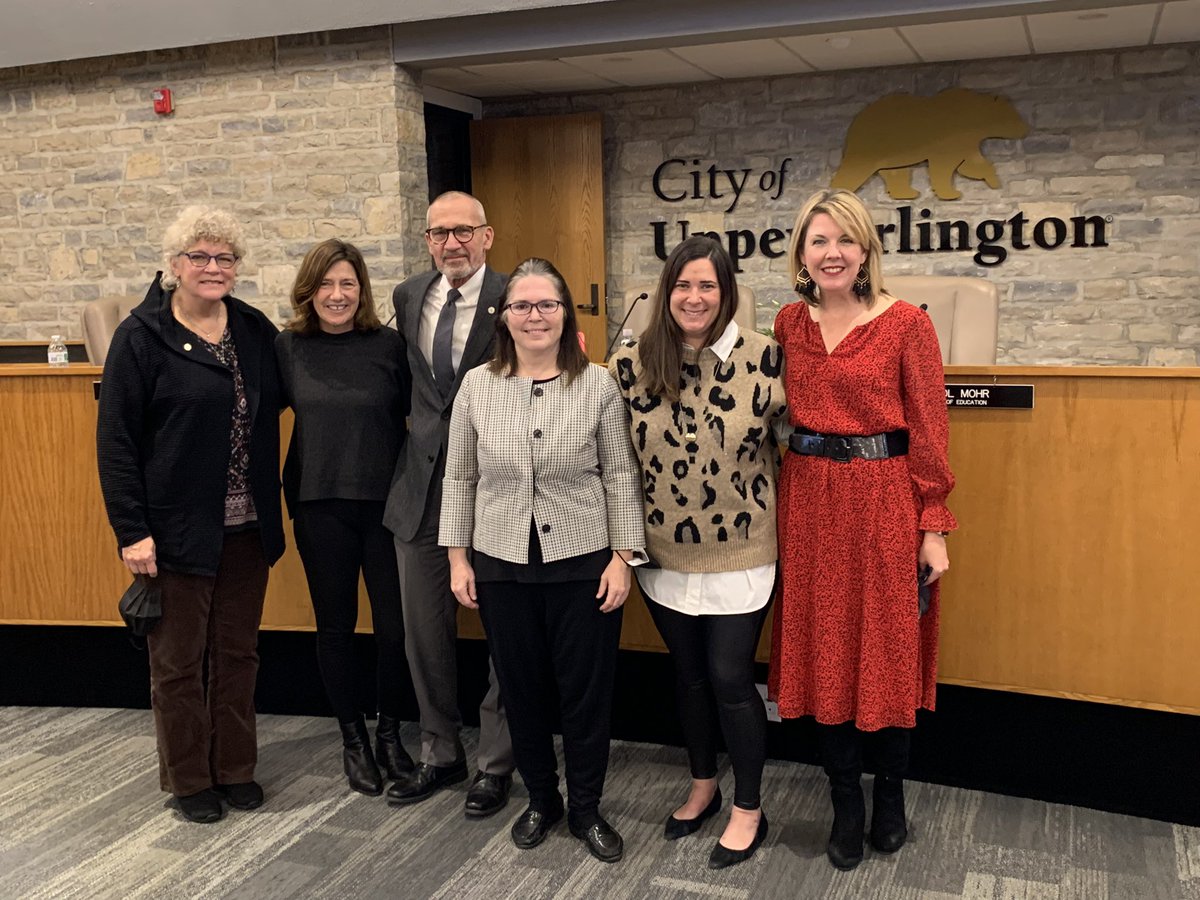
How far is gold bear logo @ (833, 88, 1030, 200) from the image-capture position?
6.37m

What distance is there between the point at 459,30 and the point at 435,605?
354 centimetres

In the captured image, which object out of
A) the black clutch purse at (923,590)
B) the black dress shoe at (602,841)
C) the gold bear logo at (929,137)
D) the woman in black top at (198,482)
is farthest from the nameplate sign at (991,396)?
the gold bear logo at (929,137)

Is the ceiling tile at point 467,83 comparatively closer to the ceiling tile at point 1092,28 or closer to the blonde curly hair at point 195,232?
the ceiling tile at point 1092,28

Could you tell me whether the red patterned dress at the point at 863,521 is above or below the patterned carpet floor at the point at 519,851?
above

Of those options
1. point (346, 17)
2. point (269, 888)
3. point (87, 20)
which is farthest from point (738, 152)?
point (269, 888)

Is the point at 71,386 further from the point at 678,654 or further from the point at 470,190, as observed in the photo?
the point at 470,190

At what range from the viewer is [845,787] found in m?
2.76

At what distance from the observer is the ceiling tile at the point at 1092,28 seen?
17.2 feet

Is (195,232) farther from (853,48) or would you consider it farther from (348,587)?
(853,48)

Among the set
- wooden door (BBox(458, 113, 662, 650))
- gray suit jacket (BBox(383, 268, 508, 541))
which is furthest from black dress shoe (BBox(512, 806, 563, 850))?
wooden door (BBox(458, 113, 662, 650))

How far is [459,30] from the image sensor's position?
221 inches

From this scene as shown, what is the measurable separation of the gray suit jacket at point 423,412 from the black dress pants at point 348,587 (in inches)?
4.3

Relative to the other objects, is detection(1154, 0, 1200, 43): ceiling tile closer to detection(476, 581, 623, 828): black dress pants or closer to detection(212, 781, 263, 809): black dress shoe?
detection(476, 581, 623, 828): black dress pants

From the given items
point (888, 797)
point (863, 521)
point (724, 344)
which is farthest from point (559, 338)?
point (888, 797)
